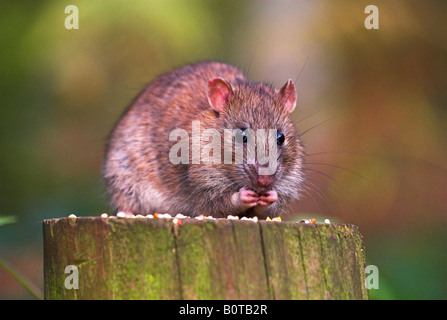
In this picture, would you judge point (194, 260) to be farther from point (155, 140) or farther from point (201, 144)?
point (155, 140)

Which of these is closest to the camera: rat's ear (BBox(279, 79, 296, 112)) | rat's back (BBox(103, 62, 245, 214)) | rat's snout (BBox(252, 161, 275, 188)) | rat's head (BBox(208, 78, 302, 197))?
rat's snout (BBox(252, 161, 275, 188))

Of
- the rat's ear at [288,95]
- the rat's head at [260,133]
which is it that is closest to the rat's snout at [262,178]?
the rat's head at [260,133]

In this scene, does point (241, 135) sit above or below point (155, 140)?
below

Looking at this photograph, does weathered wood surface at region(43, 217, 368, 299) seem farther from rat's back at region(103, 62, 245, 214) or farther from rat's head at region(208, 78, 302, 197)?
rat's back at region(103, 62, 245, 214)

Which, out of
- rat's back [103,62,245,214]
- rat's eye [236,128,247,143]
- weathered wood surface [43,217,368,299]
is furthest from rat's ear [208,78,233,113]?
weathered wood surface [43,217,368,299]

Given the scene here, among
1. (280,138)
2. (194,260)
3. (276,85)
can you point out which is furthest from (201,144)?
(276,85)
